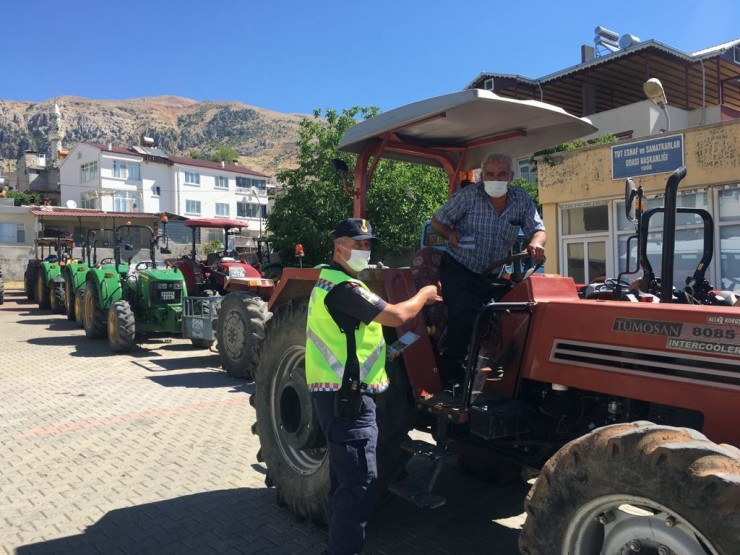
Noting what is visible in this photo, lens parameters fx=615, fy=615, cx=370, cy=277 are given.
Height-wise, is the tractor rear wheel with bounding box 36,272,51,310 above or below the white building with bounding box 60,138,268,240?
below

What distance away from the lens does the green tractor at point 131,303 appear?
11.0 meters

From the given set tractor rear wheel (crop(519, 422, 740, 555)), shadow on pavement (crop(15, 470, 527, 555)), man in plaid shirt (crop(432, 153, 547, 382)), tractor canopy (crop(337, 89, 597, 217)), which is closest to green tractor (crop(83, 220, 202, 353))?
shadow on pavement (crop(15, 470, 527, 555))

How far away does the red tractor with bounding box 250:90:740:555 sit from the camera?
2.12 meters

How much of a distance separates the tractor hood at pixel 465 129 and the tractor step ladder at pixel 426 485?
6.16 ft

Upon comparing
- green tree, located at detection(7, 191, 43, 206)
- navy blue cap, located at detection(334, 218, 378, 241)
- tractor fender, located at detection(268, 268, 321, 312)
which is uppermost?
green tree, located at detection(7, 191, 43, 206)

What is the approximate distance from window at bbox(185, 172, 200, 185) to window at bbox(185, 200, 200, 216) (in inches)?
66.0

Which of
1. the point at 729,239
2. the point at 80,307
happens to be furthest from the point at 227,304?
the point at 729,239

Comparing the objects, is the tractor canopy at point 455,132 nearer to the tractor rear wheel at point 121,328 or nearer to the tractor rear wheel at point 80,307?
the tractor rear wheel at point 121,328

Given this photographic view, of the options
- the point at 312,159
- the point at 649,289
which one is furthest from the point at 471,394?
the point at 312,159

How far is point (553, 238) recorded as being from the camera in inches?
565

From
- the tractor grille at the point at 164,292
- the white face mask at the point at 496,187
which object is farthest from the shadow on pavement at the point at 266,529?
the tractor grille at the point at 164,292

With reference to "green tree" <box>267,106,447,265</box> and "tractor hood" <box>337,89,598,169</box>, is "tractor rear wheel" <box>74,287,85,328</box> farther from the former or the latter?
"tractor hood" <box>337,89,598,169</box>

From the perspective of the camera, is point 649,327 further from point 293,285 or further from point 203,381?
point 203,381

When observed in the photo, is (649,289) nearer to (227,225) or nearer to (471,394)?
(471,394)
